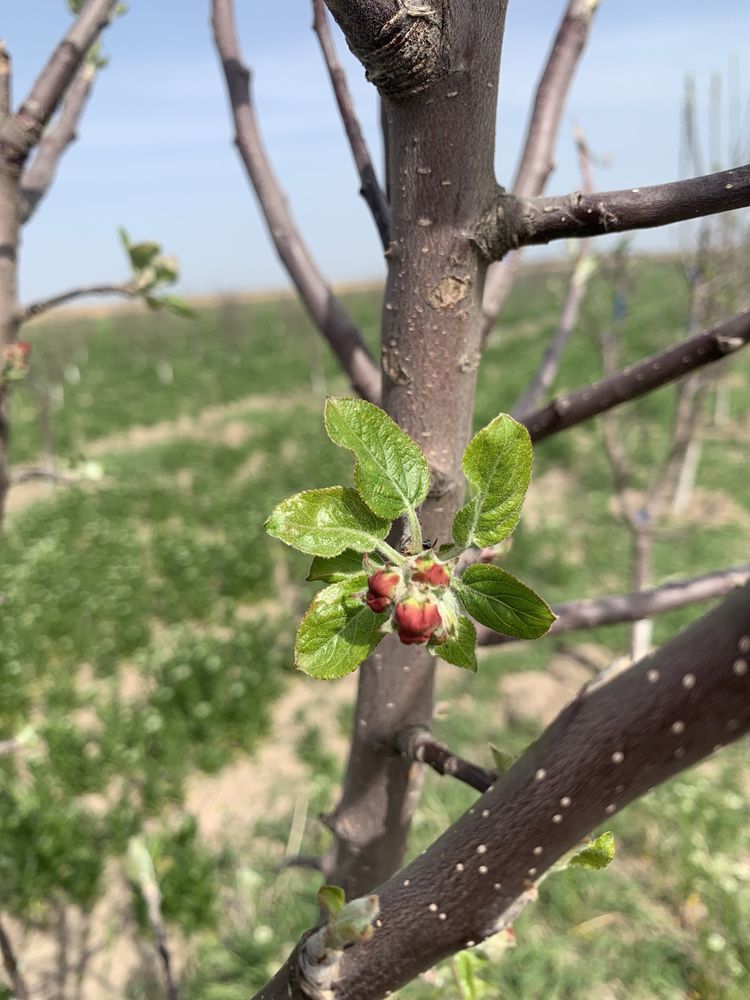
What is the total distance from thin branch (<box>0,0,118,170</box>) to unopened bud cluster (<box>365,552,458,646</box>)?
886 millimetres

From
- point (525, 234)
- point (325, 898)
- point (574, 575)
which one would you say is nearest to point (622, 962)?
point (325, 898)

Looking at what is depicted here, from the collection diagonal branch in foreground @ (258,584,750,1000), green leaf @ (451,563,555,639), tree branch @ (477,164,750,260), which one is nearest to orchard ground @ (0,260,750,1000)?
diagonal branch in foreground @ (258,584,750,1000)

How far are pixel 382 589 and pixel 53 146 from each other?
123cm

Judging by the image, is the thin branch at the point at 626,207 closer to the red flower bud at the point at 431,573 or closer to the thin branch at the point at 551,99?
the red flower bud at the point at 431,573

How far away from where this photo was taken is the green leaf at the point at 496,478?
0.39 m

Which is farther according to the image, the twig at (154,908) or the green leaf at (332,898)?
the twig at (154,908)

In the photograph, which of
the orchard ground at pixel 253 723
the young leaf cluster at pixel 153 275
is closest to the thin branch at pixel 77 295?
the young leaf cluster at pixel 153 275

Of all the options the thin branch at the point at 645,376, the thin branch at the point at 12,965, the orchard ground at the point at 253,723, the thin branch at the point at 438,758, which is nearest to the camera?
the thin branch at the point at 438,758

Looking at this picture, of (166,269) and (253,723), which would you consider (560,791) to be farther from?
(253,723)

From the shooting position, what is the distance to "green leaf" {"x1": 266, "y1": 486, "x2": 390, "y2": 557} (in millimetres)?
387

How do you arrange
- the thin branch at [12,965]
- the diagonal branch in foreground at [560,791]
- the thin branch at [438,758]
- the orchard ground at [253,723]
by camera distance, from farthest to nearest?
the orchard ground at [253,723], the thin branch at [12,965], the thin branch at [438,758], the diagonal branch in foreground at [560,791]

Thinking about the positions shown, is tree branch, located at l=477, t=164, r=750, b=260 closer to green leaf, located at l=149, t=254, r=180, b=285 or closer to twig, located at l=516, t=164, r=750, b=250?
twig, located at l=516, t=164, r=750, b=250

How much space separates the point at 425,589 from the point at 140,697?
527 centimetres

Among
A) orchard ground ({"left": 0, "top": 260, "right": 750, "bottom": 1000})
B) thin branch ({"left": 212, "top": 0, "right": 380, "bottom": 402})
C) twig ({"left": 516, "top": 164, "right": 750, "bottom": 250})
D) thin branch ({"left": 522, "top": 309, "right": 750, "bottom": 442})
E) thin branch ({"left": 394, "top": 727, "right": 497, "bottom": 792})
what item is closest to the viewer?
twig ({"left": 516, "top": 164, "right": 750, "bottom": 250})
